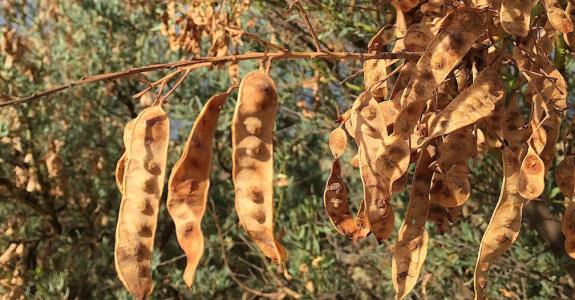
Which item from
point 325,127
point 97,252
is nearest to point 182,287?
point 97,252

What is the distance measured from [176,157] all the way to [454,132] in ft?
12.5

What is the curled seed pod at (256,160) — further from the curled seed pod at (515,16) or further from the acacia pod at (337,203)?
the curled seed pod at (515,16)

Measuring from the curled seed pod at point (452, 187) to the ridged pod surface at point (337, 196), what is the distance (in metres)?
0.16

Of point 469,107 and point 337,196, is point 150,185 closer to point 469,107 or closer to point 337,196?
point 337,196

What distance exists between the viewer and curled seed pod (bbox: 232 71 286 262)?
40.8 inches

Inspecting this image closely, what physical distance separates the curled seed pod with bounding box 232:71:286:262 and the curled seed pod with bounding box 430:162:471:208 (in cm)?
38

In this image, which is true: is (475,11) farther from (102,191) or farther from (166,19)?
(102,191)

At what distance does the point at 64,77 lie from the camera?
4973 mm

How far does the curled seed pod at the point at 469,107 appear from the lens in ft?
3.80

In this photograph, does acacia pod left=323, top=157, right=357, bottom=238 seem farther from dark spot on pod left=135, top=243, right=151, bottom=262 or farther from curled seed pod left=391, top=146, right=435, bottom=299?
Result: dark spot on pod left=135, top=243, right=151, bottom=262

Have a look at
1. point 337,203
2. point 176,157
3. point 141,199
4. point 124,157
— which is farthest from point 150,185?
point 176,157

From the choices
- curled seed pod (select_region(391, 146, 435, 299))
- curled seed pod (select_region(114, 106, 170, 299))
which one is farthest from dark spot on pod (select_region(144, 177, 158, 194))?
curled seed pod (select_region(391, 146, 435, 299))

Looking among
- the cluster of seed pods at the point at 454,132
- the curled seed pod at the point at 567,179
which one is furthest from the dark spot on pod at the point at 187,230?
the curled seed pod at the point at 567,179

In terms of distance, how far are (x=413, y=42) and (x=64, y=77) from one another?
159 inches
